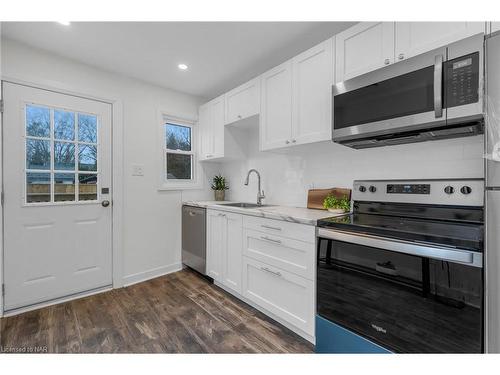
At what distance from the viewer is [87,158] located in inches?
95.1

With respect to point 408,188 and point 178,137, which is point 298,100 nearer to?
point 408,188

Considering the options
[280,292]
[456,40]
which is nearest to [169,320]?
[280,292]

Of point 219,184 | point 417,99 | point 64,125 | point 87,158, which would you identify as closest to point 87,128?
point 64,125

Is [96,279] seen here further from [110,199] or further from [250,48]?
[250,48]

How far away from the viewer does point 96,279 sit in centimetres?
245

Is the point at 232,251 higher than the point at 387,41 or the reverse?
the reverse

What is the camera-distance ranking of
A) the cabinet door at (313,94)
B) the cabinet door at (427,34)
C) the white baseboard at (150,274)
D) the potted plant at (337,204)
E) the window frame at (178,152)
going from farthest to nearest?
the window frame at (178,152), the white baseboard at (150,274), the potted plant at (337,204), the cabinet door at (313,94), the cabinet door at (427,34)

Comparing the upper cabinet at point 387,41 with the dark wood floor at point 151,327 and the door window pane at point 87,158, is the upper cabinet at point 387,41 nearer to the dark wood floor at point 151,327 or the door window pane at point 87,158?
the dark wood floor at point 151,327

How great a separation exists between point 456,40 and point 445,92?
29 centimetres

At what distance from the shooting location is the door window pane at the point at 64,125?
225 centimetres

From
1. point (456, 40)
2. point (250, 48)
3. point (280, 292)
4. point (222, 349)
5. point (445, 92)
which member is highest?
point (250, 48)

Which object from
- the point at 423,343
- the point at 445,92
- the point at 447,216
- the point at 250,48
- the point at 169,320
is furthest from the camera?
the point at 250,48

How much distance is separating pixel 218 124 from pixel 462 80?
228cm

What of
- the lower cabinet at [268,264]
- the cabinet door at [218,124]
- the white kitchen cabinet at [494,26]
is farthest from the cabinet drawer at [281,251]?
the white kitchen cabinet at [494,26]
